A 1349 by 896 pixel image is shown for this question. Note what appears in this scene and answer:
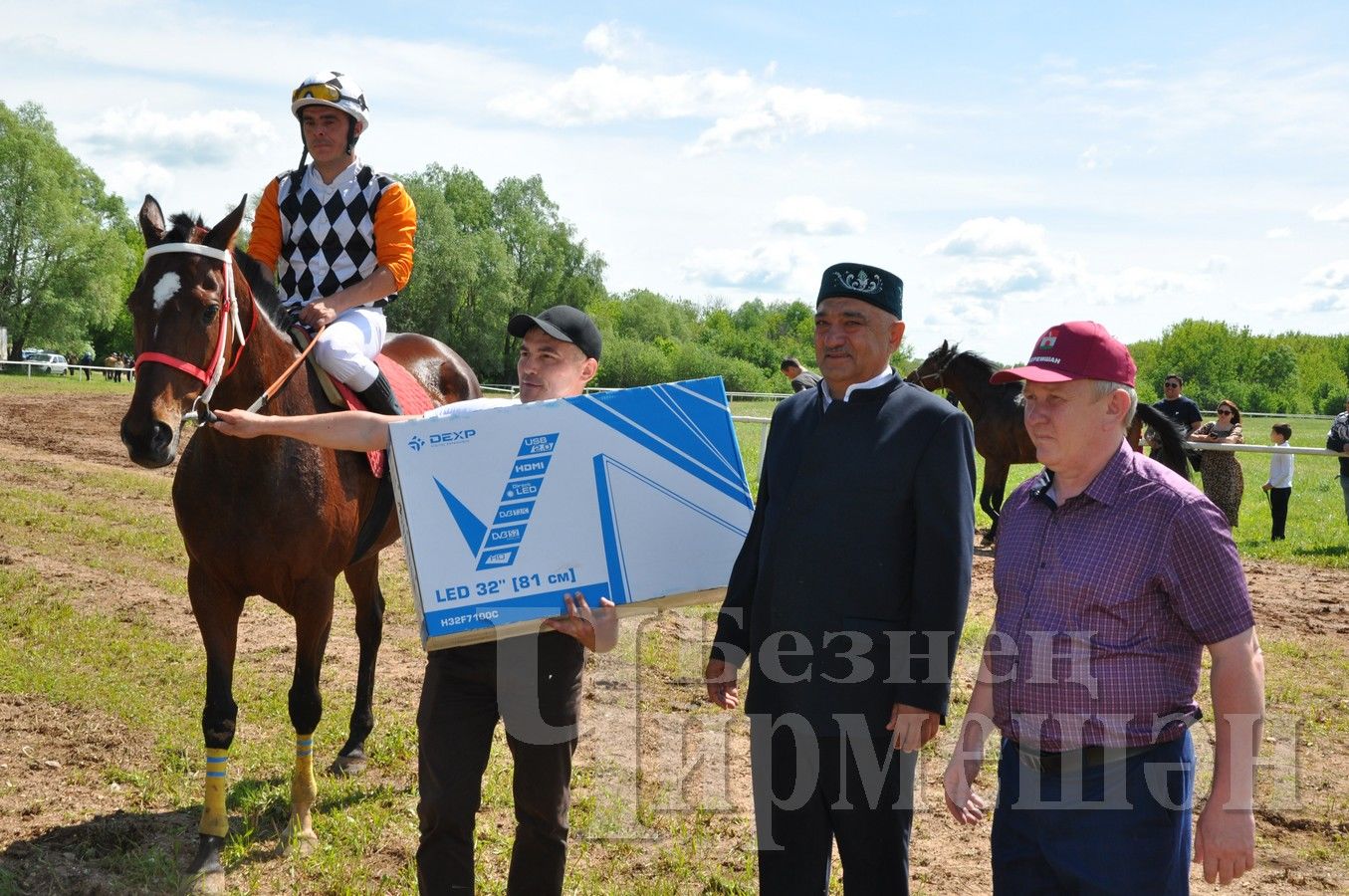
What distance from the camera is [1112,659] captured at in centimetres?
247

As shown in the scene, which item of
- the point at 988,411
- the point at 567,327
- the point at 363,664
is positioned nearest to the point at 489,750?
the point at 567,327

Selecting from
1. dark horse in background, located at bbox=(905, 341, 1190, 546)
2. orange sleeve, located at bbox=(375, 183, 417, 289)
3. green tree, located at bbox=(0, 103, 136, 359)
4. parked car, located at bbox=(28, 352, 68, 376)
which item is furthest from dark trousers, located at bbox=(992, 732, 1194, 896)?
green tree, located at bbox=(0, 103, 136, 359)

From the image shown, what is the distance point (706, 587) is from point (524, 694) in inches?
26.5

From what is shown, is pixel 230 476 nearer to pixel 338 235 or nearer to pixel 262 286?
pixel 262 286

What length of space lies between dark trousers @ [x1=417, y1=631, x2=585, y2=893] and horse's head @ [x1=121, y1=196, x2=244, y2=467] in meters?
1.46

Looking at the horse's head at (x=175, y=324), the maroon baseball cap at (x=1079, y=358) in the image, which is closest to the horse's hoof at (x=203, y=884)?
the horse's head at (x=175, y=324)

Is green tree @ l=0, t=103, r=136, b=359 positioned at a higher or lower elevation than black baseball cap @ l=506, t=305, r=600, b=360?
higher

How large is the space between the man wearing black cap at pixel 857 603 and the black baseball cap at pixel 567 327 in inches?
34.2

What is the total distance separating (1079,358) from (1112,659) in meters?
0.72

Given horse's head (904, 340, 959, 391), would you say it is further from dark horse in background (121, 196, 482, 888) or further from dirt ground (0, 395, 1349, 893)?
dark horse in background (121, 196, 482, 888)

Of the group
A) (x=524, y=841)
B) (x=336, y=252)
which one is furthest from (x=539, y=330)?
(x=336, y=252)

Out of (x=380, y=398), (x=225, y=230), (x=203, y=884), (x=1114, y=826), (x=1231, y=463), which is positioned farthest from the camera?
(x=1231, y=463)

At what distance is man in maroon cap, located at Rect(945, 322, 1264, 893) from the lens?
2.35 meters

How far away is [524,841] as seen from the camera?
3379mm
